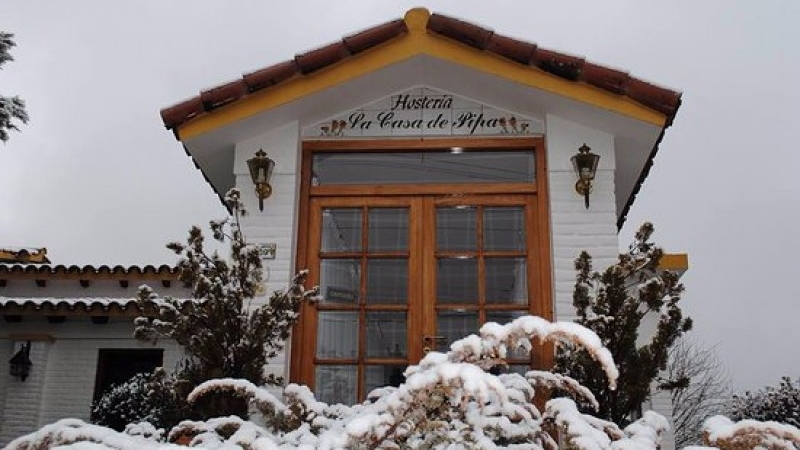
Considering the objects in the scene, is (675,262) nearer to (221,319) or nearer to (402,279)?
(402,279)

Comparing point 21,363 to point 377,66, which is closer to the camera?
point 377,66

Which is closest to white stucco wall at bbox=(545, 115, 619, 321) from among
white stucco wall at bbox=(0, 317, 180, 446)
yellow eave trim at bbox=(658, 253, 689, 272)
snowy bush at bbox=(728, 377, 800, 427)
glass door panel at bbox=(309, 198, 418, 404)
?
Answer: glass door panel at bbox=(309, 198, 418, 404)

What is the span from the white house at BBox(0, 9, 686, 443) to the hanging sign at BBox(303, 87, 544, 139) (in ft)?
0.04

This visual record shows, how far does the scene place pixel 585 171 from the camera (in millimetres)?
6445

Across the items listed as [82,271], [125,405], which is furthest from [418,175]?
[82,271]

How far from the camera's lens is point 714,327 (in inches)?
1041

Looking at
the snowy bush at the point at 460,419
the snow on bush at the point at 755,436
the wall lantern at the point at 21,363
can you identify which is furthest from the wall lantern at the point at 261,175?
the wall lantern at the point at 21,363

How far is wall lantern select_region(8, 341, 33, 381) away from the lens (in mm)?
9906

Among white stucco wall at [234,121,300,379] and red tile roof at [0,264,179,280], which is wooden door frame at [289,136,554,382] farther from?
red tile roof at [0,264,179,280]

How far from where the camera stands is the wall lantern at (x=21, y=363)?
991 cm

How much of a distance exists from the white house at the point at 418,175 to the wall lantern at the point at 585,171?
0.04m

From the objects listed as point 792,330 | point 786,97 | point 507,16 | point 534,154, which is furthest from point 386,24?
point 792,330

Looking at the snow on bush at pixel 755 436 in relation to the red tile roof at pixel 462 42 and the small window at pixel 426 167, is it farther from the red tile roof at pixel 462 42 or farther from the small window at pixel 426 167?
the small window at pixel 426 167

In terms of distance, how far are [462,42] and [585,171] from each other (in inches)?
54.5
